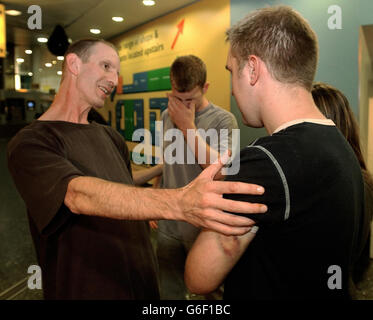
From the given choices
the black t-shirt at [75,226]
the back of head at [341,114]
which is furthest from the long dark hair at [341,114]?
the black t-shirt at [75,226]

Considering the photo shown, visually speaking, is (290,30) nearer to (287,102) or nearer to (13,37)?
(287,102)

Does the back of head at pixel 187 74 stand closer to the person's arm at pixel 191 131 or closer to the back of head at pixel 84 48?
the person's arm at pixel 191 131

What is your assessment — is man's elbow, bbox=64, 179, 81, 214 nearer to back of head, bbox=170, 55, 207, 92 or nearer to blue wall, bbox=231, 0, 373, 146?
back of head, bbox=170, 55, 207, 92

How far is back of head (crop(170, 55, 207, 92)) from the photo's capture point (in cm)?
194

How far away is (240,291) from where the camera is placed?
0.86 meters

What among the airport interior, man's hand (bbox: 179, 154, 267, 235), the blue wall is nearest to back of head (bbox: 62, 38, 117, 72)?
the airport interior

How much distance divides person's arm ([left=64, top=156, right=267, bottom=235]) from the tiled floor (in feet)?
7.44

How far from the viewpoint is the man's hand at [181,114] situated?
1836 millimetres

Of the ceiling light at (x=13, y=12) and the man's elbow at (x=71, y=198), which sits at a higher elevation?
the ceiling light at (x=13, y=12)

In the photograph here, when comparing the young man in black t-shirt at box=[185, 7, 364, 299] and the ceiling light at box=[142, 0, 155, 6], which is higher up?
the ceiling light at box=[142, 0, 155, 6]

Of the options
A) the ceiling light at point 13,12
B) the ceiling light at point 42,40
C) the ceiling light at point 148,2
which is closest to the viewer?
the ceiling light at point 148,2

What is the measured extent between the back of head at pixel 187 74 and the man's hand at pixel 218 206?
128cm
